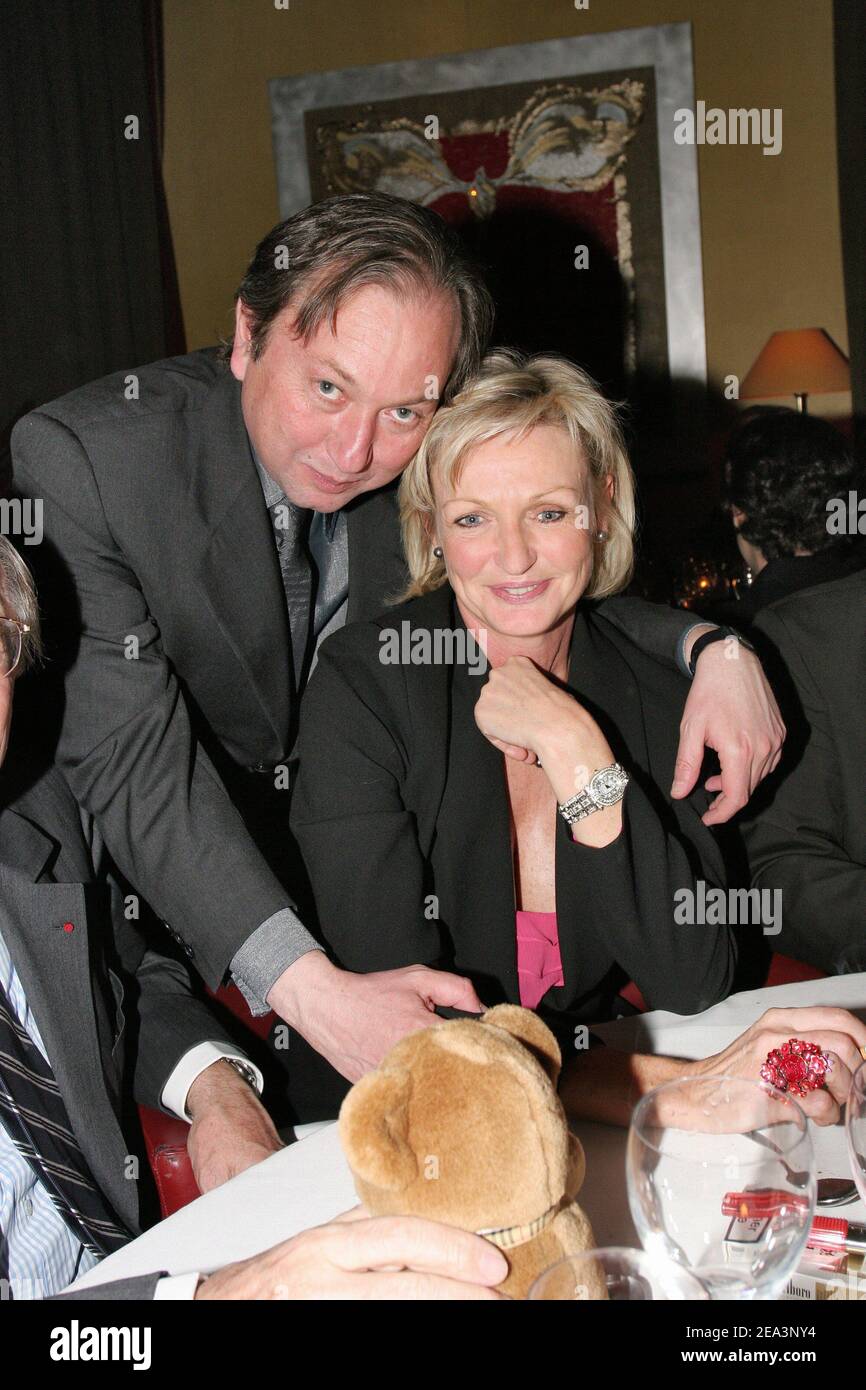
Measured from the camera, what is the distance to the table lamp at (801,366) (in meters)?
5.30

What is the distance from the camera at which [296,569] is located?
2113 mm

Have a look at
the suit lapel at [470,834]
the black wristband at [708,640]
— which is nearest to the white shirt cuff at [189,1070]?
the suit lapel at [470,834]

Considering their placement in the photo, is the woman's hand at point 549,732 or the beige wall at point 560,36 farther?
the beige wall at point 560,36

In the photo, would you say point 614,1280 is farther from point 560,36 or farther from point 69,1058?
point 560,36

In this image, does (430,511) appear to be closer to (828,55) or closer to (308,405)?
(308,405)

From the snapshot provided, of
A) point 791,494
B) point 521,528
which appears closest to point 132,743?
point 521,528

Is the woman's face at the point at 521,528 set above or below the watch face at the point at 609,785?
above

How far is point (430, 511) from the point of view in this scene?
1968mm

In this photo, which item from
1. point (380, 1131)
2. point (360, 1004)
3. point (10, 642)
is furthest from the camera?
point (10, 642)

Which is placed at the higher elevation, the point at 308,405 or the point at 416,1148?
the point at 308,405

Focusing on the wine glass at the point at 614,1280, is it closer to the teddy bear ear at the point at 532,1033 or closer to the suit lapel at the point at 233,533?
the teddy bear ear at the point at 532,1033

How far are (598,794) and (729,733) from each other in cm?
21
